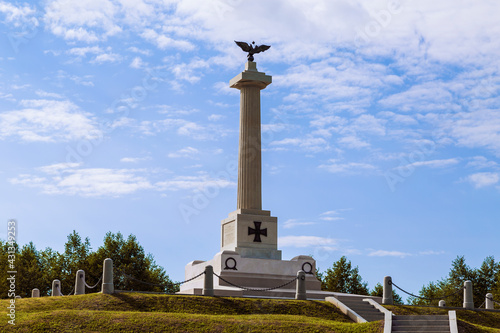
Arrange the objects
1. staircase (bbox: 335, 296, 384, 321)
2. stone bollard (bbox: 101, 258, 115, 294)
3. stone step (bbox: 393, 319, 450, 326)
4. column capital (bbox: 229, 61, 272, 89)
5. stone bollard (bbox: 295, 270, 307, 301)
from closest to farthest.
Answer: stone step (bbox: 393, 319, 450, 326)
stone bollard (bbox: 101, 258, 115, 294)
staircase (bbox: 335, 296, 384, 321)
stone bollard (bbox: 295, 270, 307, 301)
column capital (bbox: 229, 61, 272, 89)

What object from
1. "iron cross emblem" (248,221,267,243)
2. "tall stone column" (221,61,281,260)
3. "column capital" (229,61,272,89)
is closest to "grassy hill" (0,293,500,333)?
"tall stone column" (221,61,281,260)

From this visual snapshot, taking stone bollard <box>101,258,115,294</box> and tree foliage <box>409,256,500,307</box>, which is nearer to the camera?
stone bollard <box>101,258,115,294</box>

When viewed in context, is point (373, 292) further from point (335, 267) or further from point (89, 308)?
point (89, 308)

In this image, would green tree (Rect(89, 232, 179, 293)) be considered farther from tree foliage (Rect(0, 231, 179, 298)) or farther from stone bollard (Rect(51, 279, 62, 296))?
stone bollard (Rect(51, 279, 62, 296))

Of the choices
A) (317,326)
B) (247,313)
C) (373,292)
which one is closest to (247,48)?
(247,313)

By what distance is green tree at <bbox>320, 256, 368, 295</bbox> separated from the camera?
51.0 meters

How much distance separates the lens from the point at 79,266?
1877 inches

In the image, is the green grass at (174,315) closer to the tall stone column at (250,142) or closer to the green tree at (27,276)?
the tall stone column at (250,142)

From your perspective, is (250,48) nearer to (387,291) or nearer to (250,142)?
(250,142)

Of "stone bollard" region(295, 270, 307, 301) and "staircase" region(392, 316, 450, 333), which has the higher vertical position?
"stone bollard" region(295, 270, 307, 301)

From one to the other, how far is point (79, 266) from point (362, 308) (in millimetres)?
27116

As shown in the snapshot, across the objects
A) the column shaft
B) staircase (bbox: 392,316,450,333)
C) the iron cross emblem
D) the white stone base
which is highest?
the column shaft

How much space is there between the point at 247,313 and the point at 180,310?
7.95 feet

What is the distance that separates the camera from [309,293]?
29281 mm
